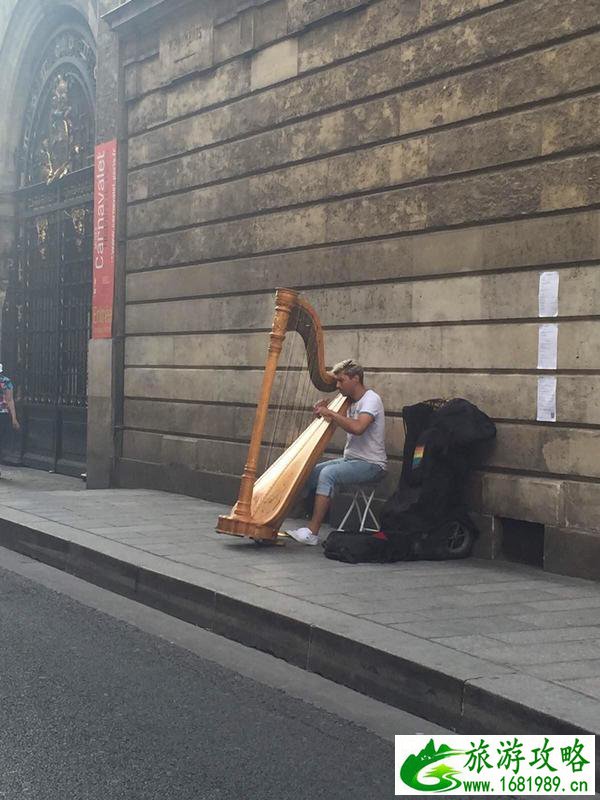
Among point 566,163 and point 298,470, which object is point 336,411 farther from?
point 566,163

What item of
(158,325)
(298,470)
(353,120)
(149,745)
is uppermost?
(353,120)

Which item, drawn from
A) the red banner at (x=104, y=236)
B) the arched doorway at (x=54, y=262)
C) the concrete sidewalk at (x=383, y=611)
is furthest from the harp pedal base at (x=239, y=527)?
the arched doorway at (x=54, y=262)

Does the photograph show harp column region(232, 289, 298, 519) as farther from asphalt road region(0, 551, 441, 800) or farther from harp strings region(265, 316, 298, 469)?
harp strings region(265, 316, 298, 469)

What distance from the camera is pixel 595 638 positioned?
5.83m

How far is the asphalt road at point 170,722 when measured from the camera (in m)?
4.05

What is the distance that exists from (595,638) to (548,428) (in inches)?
101

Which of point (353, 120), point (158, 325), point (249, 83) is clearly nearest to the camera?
point (353, 120)

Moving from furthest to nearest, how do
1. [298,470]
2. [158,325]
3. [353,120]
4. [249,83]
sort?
[158,325], [249,83], [353,120], [298,470]

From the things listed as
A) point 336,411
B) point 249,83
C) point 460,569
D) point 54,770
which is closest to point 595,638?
point 460,569

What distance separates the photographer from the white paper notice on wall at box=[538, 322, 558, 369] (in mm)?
8109

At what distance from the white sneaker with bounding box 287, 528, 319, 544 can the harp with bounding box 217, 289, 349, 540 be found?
8.9 inches

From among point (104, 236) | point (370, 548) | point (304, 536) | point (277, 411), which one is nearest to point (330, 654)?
point (370, 548)

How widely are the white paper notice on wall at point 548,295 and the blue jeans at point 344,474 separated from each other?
1854 millimetres

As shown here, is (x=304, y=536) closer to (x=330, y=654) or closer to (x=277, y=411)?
(x=277, y=411)
